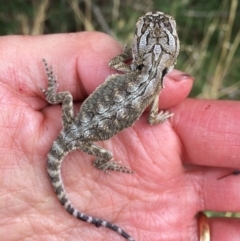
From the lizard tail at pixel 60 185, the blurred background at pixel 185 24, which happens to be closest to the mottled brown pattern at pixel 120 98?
the lizard tail at pixel 60 185

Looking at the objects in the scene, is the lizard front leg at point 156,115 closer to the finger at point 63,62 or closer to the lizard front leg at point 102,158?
the finger at point 63,62

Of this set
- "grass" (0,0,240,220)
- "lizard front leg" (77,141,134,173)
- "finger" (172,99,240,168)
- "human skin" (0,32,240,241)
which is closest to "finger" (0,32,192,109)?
"human skin" (0,32,240,241)

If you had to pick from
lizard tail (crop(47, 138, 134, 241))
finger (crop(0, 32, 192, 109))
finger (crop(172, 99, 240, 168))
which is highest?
finger (crop(0, 32, 192, 109))

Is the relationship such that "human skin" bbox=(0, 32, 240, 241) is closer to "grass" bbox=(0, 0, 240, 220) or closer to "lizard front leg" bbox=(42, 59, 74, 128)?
"lizard front leg" bbox=(42, 59, 74, 128)

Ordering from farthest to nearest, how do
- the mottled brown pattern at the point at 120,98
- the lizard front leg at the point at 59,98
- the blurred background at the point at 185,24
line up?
the blurred background at the point at 185,24 < the lizard front leg at the point at 59,98 < the mottled brown pattern at the point at 120,98

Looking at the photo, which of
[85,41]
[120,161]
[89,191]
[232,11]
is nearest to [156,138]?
[120,161]

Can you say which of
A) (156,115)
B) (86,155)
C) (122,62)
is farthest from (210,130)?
(86,155)

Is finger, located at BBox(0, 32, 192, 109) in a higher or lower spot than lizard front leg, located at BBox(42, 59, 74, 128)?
higher

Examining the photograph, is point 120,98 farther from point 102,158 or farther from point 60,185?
point 60,185
